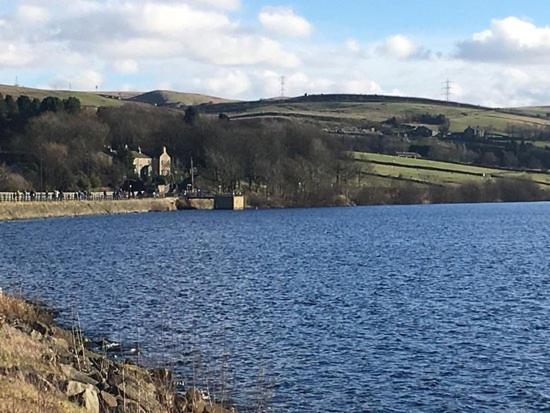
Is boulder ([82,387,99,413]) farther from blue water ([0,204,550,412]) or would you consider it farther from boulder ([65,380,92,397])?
blue water ([0,204,550,412])

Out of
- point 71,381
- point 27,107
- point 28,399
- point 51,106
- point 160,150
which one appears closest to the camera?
point 28,399

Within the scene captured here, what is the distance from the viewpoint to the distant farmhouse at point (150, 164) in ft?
512

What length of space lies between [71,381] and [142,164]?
468 feet

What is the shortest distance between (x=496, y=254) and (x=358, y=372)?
44.4m

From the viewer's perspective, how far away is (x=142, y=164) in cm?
15812

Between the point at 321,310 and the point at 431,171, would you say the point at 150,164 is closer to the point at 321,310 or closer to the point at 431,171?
the point at 431,171

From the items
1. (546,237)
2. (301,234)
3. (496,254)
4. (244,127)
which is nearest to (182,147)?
(244,127)

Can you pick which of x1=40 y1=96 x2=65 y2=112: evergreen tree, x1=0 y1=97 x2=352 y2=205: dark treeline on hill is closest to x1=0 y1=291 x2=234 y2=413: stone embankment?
x1=0 y1=97 x2=352 y2=205: dark treeline on hill

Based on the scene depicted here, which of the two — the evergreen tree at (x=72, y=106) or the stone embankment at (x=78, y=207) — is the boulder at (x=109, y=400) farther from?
the evergreen tree at (x=72, y=106)

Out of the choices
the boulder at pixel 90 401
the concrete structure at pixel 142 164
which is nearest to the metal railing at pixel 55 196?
the concrete structure at pixel 142 164

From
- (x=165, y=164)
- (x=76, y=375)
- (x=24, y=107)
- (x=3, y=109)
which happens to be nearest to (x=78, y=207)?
(x=3, y=109)

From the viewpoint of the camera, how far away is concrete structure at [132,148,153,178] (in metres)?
155

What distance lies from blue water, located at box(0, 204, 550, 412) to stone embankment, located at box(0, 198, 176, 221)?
3071 cm

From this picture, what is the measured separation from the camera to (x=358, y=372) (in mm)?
26438
